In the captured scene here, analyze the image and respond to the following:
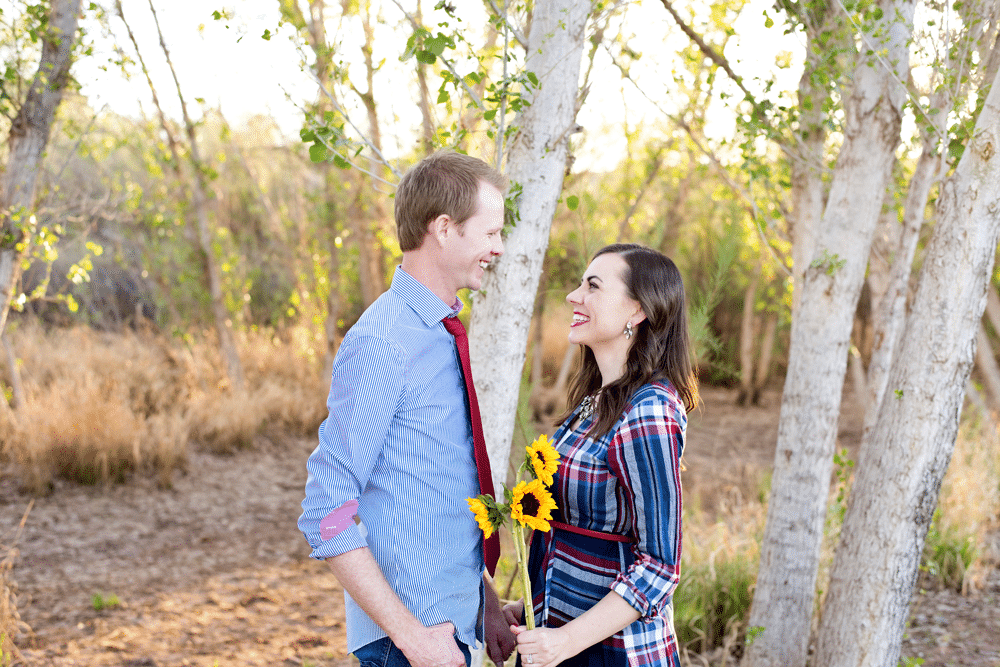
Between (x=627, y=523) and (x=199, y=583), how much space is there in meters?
3.69

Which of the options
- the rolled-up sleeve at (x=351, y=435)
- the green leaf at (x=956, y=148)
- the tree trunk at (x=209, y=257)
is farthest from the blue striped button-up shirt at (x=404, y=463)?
the tree trunk at (x=209, y=257)

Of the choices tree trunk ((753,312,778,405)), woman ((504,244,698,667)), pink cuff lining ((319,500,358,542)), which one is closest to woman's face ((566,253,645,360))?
woman ((504,244,698,667))

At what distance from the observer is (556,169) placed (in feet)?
7.41

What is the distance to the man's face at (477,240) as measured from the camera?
5.03 ft

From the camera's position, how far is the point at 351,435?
4.39ft

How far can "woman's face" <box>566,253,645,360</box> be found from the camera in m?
1.78

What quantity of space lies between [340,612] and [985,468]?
4.80 metres

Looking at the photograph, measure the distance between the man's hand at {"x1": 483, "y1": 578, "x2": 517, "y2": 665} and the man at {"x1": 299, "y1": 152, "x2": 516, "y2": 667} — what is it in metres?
0.07

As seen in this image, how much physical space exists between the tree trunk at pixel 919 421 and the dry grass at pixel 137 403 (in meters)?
5.23

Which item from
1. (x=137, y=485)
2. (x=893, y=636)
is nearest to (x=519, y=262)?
(x=893, y=636)

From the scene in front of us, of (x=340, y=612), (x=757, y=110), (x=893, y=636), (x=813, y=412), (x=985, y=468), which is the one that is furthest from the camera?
(x=985, y=468)

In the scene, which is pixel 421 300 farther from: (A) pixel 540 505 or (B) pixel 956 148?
(B) pixel 956 148

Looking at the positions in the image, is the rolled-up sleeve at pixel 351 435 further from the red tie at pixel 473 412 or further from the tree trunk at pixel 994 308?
the tree trunk at pixel 994 308

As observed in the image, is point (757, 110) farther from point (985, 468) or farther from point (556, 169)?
point (985, 468)
